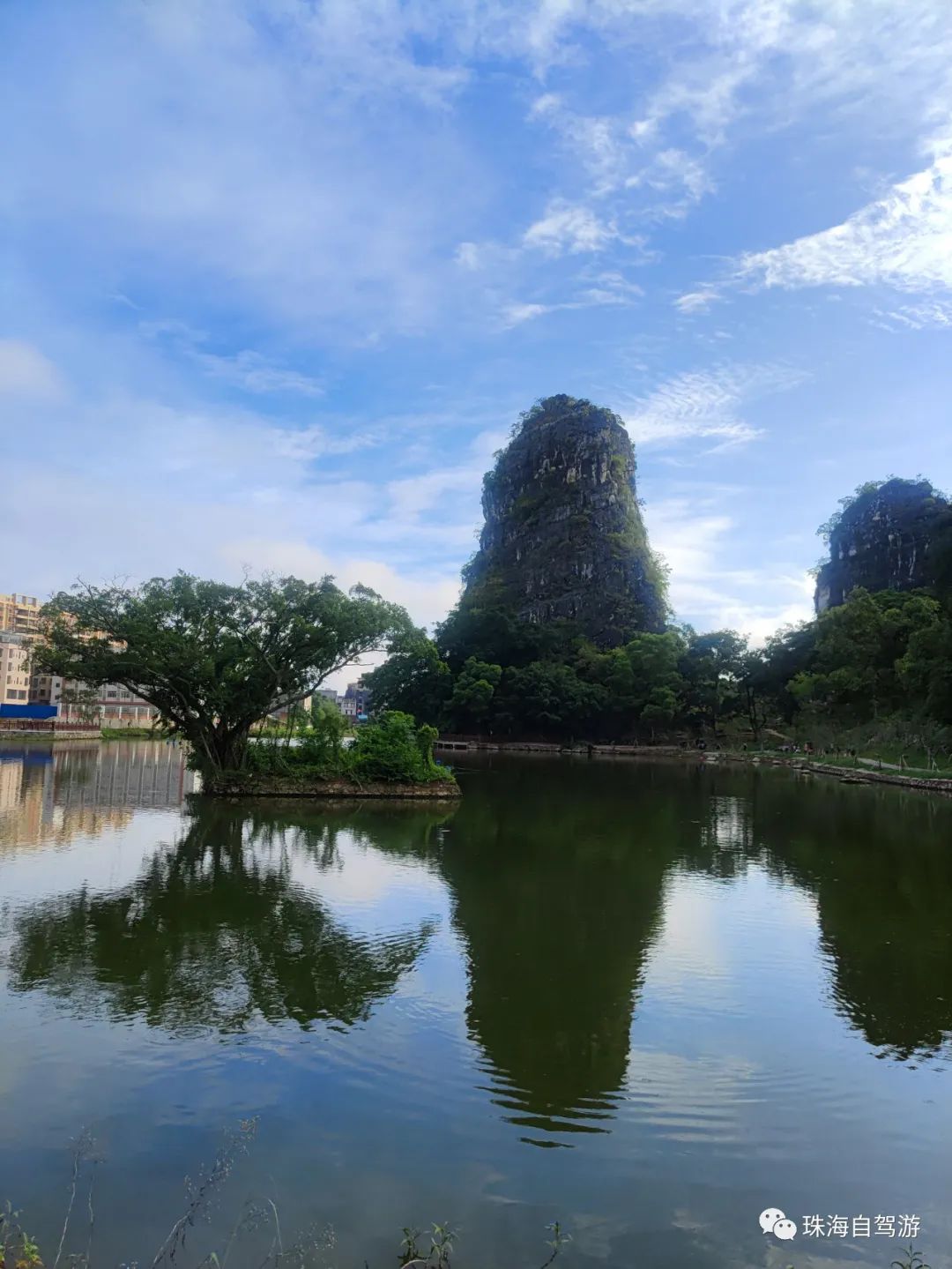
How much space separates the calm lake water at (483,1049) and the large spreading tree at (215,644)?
8.61 meters

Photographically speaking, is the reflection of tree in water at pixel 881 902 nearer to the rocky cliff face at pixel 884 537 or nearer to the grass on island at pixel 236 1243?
the grass on island at pixel 236 1243

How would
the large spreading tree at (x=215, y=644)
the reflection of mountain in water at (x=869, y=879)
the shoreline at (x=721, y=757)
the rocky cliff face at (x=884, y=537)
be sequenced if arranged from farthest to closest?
the rocky cliff face at (x=884, y=537) → the shoreline at (x=721, y=757) → the large spreading tree at (x=215, y=644) → the reflection of mountain in water at (x=869, y=879)

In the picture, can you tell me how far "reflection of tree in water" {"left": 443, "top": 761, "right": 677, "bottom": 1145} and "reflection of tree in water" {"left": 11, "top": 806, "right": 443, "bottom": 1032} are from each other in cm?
106

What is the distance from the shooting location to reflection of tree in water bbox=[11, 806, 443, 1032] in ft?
22.6

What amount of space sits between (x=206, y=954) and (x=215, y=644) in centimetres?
1550

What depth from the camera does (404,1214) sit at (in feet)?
13.9

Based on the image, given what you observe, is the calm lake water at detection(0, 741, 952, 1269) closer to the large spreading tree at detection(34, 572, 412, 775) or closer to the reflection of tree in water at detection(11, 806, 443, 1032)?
the reflection of tree in water at detection(11, 806, 443, 1032)

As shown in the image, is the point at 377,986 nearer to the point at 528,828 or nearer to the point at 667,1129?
the point at 667,1129

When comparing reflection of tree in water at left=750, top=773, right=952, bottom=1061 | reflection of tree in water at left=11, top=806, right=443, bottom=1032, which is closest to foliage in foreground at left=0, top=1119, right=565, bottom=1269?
reflection of tree in water at left=11, top=806, right=443, bottom=1032

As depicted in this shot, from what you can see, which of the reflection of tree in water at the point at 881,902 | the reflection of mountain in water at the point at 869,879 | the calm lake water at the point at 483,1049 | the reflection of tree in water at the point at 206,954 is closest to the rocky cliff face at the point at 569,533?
the reflection of mountain in water at the point at 869,879

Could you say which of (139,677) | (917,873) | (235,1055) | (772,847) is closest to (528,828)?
(772,847)

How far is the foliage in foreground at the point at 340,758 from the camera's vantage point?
77.4 ft

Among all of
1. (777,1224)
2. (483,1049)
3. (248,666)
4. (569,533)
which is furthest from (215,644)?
(569,533)

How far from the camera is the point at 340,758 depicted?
23.8 metres
